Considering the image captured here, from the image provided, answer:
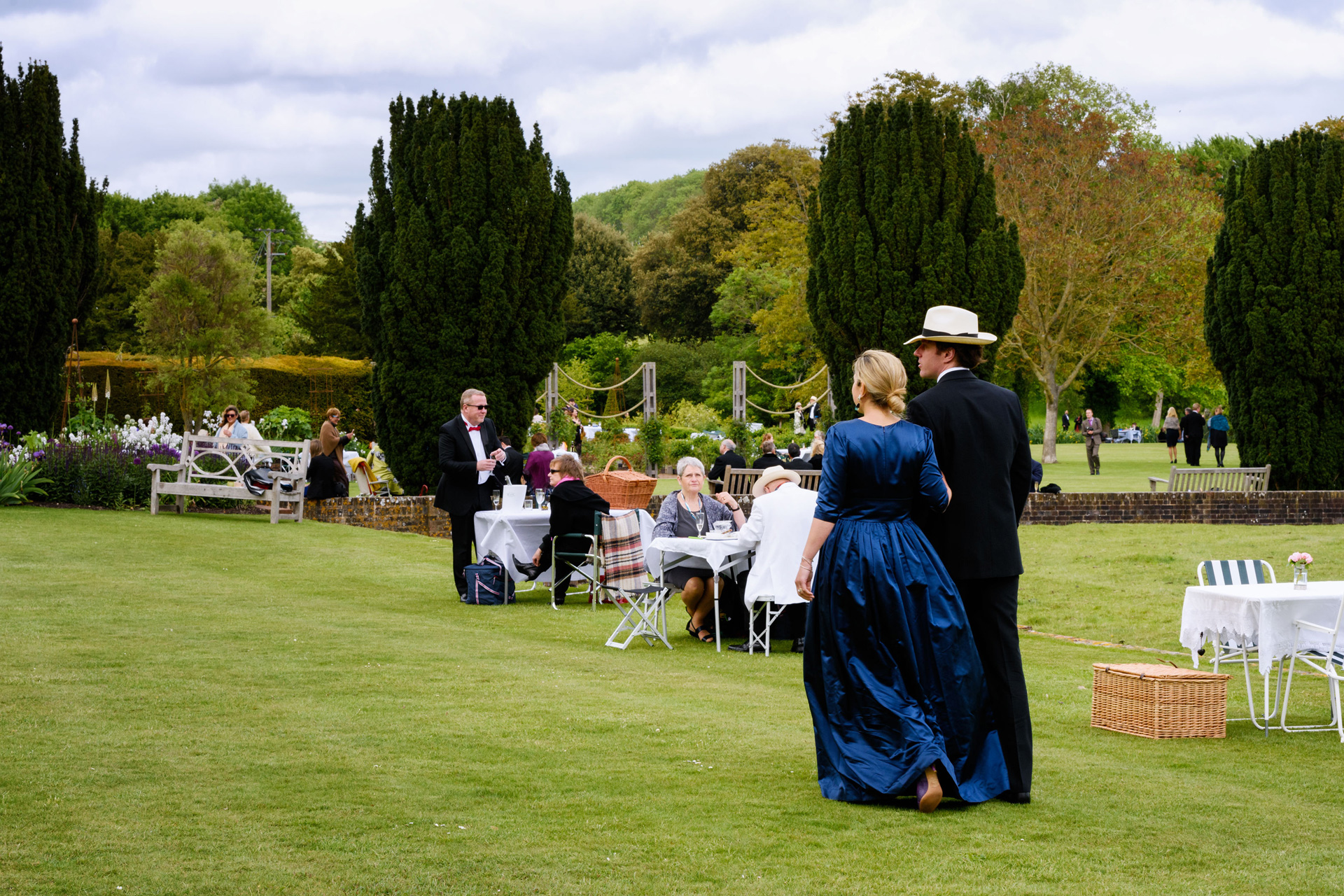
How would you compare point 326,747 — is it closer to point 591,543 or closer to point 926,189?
point 591,543

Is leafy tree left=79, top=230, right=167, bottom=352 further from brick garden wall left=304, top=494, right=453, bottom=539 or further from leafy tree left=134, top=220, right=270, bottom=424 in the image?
brick garden wall left=304, top=494, right=453, bottom=539

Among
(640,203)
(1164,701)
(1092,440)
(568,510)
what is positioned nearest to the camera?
(1164,701)

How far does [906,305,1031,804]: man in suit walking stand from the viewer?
15.5ft

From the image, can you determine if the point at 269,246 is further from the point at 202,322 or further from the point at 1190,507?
the point at 1190,507

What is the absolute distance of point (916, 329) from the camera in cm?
1972

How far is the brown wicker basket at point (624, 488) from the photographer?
13320mm

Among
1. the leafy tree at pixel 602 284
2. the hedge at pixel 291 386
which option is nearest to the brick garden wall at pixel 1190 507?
the hedge at pixel 291 386

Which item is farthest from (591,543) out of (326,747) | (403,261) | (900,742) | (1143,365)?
(1143,365)

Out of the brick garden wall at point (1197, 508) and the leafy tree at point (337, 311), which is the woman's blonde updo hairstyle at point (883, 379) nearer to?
the brick garden wall at point (1197, 508)

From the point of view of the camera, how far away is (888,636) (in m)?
4.62

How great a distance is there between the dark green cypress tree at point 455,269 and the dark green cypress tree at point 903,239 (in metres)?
4.31

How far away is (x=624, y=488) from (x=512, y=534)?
8.99 feet

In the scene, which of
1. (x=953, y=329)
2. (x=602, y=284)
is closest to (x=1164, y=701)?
(x=953, y=329)

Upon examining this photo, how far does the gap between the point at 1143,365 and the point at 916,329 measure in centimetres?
2274
